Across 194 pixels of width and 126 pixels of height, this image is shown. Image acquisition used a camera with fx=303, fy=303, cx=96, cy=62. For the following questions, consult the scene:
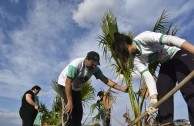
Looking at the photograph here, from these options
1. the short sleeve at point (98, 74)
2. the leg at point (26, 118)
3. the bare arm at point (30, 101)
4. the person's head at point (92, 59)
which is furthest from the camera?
the bare arm at point (30, 101)

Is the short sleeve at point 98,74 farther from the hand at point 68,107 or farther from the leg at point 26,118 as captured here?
the leg at point 26,118

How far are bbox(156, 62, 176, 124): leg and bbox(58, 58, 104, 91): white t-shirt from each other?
1.31 metres

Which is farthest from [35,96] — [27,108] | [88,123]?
[88,123]

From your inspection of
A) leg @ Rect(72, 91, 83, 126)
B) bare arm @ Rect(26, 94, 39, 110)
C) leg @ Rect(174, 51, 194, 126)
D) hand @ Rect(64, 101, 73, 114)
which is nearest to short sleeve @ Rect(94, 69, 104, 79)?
leg @ Rect(72, 91, 83, 126)

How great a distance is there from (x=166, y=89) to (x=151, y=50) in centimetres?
46

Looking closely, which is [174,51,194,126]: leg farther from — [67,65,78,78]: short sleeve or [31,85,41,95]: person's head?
[31,85,41,95]: person's head

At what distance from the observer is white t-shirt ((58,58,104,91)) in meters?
4.22

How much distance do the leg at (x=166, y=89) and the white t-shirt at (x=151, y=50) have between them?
119mm

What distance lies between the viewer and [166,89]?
3.29m

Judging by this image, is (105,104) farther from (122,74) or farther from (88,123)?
(122,74)

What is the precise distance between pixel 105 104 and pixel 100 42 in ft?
6.29

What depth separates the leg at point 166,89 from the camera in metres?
3.24

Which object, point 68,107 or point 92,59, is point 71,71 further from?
point 68,107

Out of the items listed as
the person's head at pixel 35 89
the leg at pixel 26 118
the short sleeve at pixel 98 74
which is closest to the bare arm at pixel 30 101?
the leg at pixel 26 118
